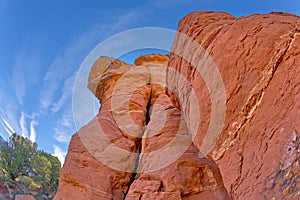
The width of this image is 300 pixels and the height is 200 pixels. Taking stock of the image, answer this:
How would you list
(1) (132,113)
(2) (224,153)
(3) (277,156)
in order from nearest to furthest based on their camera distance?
(3) (277,156)
(2) (224,153)
(1) (132,113)

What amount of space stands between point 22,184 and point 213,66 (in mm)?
16940

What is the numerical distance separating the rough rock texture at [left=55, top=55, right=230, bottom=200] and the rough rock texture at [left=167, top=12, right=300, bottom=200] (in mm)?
2076

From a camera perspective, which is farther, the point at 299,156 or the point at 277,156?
the point at 277,156

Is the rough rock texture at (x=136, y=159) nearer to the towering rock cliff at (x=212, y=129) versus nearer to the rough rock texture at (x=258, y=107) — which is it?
the towering rock cliff at (x=212, y=129)

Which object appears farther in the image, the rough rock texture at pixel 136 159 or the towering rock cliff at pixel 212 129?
the rough rock texture at pixel 136 159

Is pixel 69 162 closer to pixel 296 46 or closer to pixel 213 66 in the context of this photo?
pixel 213 66

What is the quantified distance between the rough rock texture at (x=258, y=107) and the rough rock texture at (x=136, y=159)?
2.08 metres

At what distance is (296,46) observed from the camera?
3.08 m

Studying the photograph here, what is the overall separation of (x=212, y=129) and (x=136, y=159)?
474 centimetres

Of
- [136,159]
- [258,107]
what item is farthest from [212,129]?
[136,159]

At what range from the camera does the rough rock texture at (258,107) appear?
7.90ft

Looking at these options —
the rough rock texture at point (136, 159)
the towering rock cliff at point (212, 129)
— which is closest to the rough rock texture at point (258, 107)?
the towering rock cliff at point (212, 129)

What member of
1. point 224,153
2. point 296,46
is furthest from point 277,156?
point 296,46

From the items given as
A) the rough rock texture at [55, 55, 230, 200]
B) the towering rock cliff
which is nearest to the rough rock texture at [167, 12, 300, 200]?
the towering rock cliff
